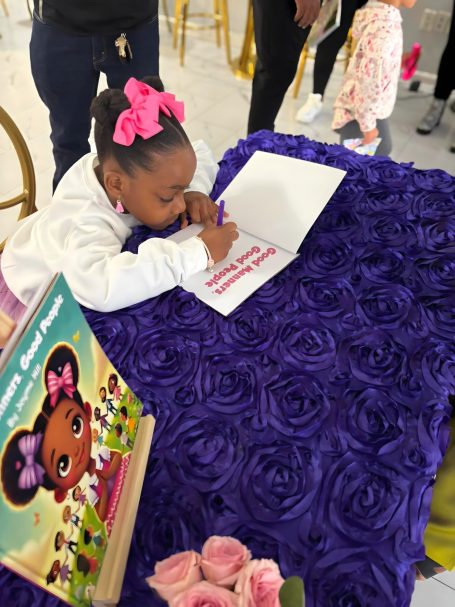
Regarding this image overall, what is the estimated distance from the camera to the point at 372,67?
166 cm

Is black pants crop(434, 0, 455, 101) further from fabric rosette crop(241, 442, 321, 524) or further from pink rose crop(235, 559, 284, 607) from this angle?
pink rose crop(235, 559, 284, 607)

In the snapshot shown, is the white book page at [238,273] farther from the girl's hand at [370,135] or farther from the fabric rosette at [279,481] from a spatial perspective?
the girl's hand at [370,135]

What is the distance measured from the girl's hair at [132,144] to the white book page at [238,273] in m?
0.18

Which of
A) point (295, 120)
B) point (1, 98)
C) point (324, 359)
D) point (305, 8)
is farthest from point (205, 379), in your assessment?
point (1, 98)

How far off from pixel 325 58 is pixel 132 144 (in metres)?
2.16

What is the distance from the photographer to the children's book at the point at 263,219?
0.91 meters

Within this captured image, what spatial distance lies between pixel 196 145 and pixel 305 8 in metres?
0.71

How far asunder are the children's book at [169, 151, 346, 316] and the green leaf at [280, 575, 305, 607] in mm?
519

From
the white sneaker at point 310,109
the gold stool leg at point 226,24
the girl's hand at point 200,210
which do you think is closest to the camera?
the girl's hand at point 200,210

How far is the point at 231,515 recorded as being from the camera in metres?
0.60

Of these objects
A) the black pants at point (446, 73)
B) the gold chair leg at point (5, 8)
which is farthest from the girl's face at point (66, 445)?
the gold chair leg at point (5, 8)

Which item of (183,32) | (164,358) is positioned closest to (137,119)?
(164,358)

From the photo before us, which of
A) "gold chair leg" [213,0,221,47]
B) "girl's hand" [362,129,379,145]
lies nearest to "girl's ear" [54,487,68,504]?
"girl's hand" [362,129,379,145]

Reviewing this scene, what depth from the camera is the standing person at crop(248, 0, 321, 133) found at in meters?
1.59
